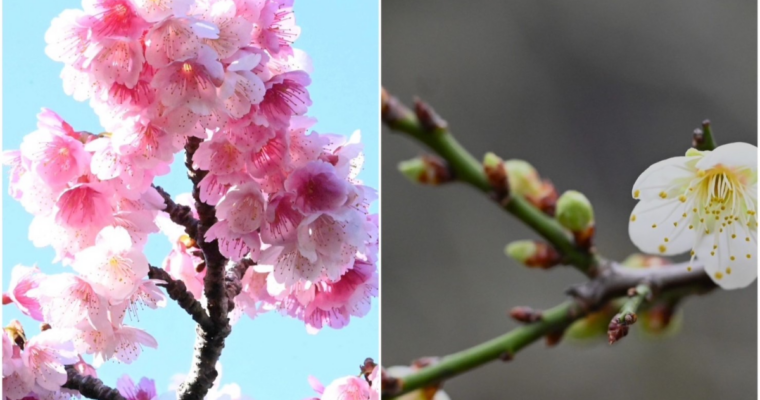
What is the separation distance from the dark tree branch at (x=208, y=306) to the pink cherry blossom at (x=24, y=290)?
211 millimetres

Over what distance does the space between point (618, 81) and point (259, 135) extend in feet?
1.84

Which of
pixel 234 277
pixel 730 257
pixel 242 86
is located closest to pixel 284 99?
pixel 242 86

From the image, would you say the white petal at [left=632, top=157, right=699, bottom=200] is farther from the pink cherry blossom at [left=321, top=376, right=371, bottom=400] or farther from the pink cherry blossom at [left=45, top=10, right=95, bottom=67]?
the pink cherry blossom at [left=45, top=10, right=95, bottom=67]

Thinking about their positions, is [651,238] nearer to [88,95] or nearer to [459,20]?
[459,20]

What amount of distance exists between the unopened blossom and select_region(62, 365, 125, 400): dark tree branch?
752mm

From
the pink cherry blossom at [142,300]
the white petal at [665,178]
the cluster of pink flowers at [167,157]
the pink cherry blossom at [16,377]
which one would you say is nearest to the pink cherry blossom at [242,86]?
the cluster of pink flowers at [167,157]

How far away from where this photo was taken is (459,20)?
43.1 inches

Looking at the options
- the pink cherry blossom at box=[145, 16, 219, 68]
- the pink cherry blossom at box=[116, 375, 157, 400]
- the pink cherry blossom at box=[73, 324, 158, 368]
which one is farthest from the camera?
the pink cherry blossom at box=[116, 375, 157, 400]

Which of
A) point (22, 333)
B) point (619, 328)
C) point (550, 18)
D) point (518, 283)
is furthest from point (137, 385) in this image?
point (550, 18)

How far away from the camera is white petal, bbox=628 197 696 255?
108 cm

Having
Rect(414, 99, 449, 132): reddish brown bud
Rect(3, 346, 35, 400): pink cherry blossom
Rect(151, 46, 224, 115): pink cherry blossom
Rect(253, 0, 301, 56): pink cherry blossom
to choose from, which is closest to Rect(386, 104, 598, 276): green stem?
Rect(414, 99, 449, 132): reddish brown bud

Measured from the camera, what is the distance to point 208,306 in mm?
935

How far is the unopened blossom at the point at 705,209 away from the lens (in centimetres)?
108

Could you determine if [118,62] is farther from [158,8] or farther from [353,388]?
[353,388]
